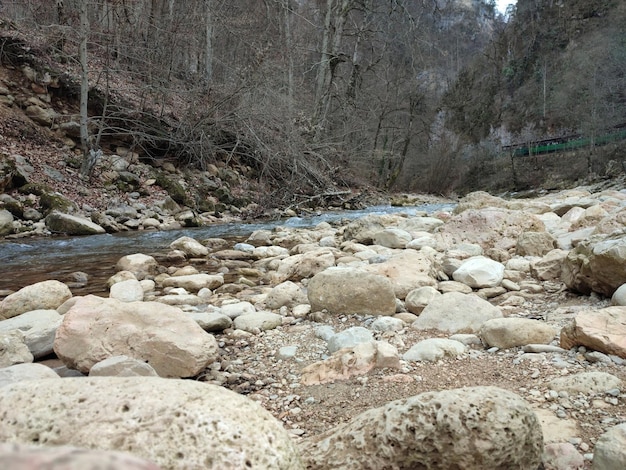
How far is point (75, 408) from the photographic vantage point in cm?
108

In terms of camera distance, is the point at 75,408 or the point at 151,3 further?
the point at 151,3

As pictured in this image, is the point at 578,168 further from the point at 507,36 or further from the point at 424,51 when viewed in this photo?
the point at 507,36

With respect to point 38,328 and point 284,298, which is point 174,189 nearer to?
point 284,298

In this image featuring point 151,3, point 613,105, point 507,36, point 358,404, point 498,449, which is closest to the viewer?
point 498,449

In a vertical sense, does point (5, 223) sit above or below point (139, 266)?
above

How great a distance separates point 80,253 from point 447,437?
558 cm

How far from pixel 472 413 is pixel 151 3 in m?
13.6

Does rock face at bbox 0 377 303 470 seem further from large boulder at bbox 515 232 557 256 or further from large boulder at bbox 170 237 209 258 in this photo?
large boulder at bbox 170 237 209 258

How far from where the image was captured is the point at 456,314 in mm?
2748

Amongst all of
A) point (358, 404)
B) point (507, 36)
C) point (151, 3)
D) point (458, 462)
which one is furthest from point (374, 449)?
point (507, 36)

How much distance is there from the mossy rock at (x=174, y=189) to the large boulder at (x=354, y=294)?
23.9 feet

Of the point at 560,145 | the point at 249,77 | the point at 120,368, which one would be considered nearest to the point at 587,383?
the point at 120,368

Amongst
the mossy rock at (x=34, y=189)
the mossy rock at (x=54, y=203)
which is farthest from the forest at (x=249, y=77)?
the mossy rock at (x=54, y=203)

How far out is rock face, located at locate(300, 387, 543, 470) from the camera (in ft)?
4.05
